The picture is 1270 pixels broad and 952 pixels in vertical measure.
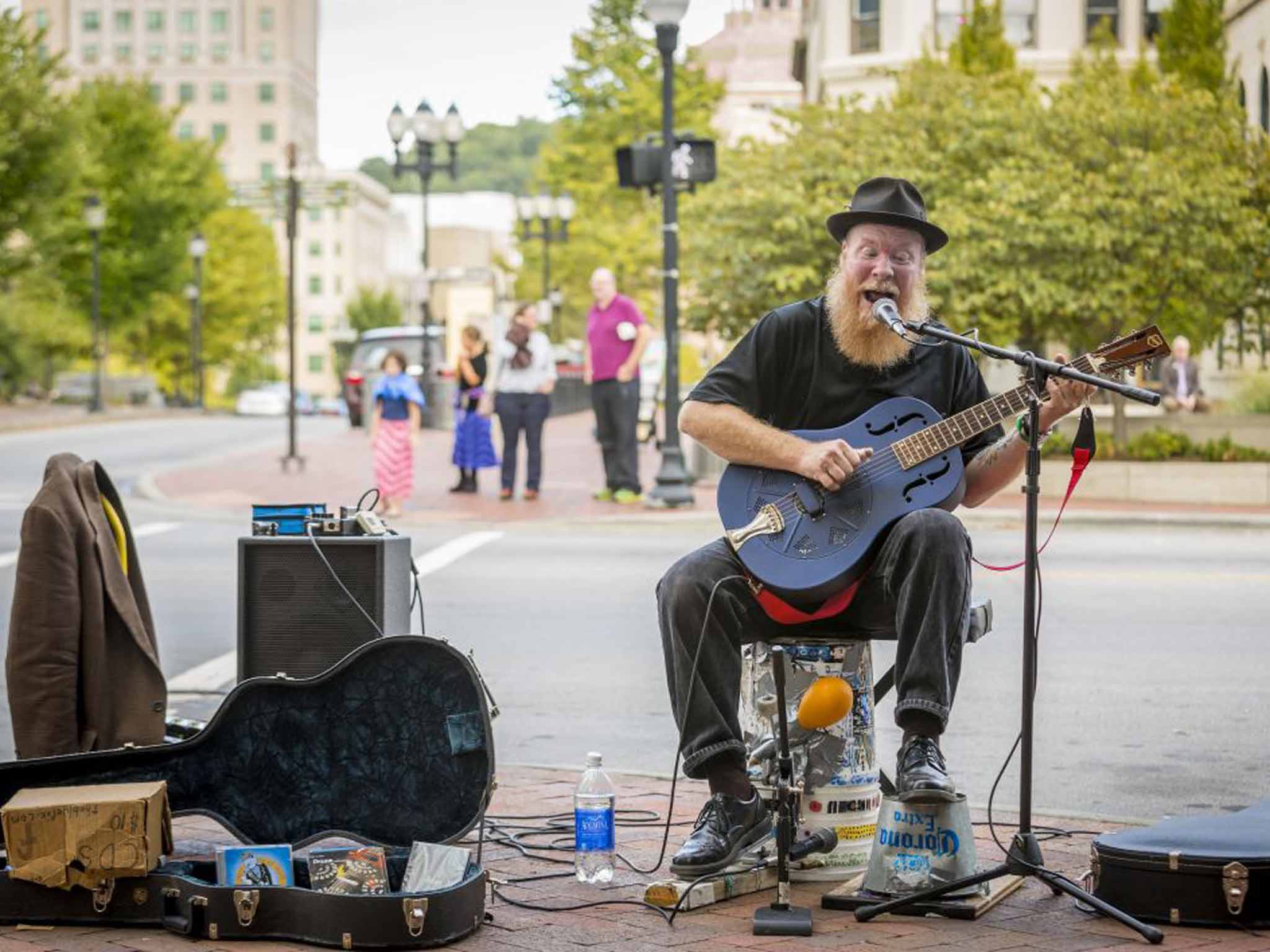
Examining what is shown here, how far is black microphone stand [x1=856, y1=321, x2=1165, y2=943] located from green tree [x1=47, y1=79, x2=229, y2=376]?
173 ft

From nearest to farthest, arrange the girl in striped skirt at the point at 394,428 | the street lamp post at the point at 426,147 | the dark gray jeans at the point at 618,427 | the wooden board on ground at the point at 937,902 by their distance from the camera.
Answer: the wooden board on ground at the point at 937,902
the girl in striped skirt at the point at 394,428
the dark gray jeans at the point at 618,427
the street lamp post at the point at 426,147

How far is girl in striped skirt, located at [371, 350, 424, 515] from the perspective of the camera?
1762 centimetres

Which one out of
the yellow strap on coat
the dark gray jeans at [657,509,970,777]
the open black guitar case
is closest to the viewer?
the dark gray jeans at [657,509,970,777]

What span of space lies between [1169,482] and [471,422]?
7.30 m

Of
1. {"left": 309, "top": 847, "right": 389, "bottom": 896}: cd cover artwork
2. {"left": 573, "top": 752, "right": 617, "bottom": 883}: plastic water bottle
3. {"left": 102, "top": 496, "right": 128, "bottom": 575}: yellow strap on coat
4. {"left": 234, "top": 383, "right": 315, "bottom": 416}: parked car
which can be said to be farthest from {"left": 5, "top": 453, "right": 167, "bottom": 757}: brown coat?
{"left": 234, "top": 383, "right": 315, "bottom": 416}: parked car

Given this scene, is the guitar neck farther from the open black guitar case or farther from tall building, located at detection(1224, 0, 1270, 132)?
tall building, located at detection(1224, 0, 1270, 132)

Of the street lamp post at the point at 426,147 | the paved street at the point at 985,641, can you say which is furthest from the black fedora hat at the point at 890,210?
the street lamp post at the point at 426,147

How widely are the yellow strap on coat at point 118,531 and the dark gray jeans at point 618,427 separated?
1222 cm

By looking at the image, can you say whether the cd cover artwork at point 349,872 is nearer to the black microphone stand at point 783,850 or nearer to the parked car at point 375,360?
the black microphone stand at point 783,850

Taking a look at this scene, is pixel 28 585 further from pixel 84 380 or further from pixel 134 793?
pixel 84 380

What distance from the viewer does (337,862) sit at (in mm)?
4871

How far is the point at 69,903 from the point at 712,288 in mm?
22035

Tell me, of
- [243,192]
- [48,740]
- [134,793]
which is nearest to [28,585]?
[48,740]

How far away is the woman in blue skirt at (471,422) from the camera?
67.1 ft
